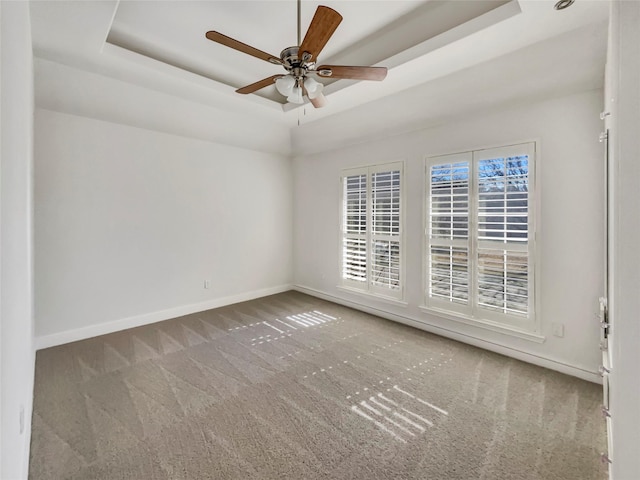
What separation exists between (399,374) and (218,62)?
3816 mm

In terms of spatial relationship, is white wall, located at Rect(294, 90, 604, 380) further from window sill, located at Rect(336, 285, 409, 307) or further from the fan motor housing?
the fan motor housing

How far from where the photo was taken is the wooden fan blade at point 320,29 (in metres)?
1.68

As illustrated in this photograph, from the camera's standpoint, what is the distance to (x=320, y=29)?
71.3 inches

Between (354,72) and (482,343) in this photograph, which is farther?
(482,343)

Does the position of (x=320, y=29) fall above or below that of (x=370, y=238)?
above

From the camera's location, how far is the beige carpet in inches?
69.1

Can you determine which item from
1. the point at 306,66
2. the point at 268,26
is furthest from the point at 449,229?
the point at 268,26

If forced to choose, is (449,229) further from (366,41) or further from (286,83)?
(286,83)

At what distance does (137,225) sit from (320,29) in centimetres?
340

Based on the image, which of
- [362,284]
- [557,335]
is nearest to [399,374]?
[557,335]

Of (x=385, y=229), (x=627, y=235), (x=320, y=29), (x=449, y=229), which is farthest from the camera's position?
(x=385, y=229)

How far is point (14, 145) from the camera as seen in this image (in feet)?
4.55

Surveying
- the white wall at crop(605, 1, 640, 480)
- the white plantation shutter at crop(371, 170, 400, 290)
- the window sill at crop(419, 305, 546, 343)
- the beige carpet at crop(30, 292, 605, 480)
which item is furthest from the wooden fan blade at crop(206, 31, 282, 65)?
the window sill at crop(419, 305, 546, 343)

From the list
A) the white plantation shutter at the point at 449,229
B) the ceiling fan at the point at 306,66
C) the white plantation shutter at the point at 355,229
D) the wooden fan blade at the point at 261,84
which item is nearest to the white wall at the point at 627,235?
the ceiling fan at the point at 306,66
